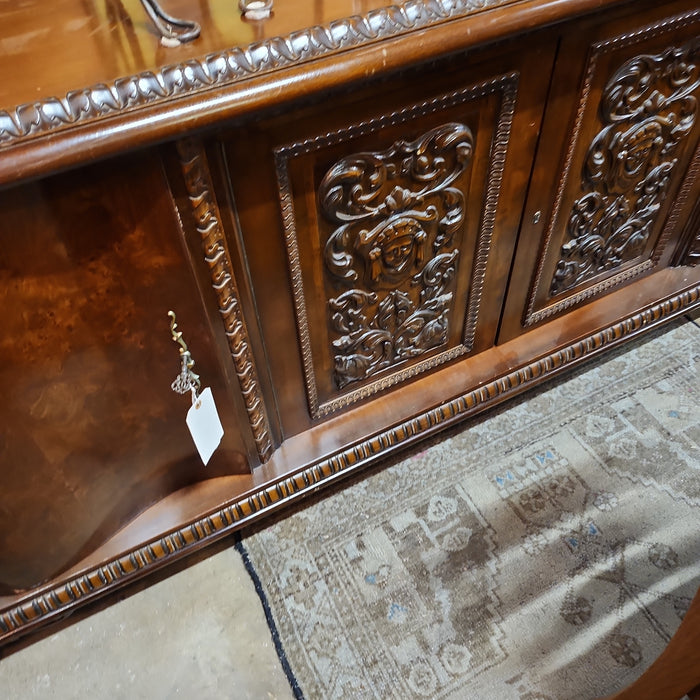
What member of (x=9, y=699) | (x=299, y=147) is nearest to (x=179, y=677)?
(x=9, y=699)

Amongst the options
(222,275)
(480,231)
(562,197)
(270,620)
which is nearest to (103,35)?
(222,275)

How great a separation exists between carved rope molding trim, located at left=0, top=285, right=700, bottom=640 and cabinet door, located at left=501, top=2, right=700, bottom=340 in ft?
0.28

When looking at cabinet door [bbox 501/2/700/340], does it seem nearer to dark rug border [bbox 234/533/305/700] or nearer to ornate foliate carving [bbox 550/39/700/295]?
ornate foliate carving [bbox 550/39/700/295]

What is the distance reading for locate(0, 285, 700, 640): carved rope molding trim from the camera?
858mm

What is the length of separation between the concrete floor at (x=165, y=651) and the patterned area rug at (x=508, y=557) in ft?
Answer: 0.13

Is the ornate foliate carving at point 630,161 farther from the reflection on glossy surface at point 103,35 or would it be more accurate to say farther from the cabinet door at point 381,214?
the reflection on glossy surface at point 103,35

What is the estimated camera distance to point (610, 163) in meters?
0.90

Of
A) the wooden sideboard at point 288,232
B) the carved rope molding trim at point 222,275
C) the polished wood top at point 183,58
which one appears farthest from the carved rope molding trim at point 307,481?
the polished wood top at point 183,58

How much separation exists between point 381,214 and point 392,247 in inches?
2.3

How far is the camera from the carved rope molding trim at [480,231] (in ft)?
2.12

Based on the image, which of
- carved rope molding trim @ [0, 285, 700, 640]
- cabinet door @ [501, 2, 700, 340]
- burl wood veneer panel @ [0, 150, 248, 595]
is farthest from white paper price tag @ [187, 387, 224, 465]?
cabinet door @ [501, 2, 700, 340]

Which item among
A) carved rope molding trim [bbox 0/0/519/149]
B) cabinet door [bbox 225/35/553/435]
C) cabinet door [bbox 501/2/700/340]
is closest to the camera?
carved rope molding trim [bbox 0/0/519/149]

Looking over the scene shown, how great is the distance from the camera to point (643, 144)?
2.93 feet

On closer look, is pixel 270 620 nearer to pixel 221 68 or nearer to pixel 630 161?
pixel 221 68
